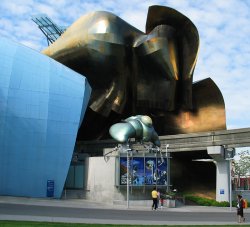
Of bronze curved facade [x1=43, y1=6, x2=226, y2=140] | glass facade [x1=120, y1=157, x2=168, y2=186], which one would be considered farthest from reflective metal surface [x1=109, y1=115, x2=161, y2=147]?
bronze curved facade [x1=43, y1=6, x2=226, y2=140]

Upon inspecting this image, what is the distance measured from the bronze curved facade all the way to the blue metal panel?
27.7 ft

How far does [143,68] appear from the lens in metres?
44.5

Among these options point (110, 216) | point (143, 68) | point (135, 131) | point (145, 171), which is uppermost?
point (143, 68)

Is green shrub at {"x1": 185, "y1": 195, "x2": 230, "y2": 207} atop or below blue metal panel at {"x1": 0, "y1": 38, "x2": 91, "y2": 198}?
below

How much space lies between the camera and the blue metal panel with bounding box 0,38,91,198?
1260 inches

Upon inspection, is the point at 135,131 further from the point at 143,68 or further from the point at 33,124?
the point at 143,68

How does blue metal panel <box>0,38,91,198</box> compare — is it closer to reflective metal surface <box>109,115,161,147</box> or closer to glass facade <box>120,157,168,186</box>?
reflective metal surface <box>109,115,161,147</box>

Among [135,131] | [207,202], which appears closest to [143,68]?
[135,131]

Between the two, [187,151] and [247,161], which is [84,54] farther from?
[247,161]

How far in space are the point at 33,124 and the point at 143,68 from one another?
15.5 meters

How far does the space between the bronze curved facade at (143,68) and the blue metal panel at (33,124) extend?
8450 millimetres

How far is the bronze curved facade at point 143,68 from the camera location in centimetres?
4203

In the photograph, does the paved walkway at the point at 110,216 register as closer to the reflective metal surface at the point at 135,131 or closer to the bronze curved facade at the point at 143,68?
the reflective metal surface at the point at 135,131

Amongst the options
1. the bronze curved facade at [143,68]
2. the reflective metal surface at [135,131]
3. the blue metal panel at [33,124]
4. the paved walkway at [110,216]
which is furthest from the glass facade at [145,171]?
the bronze curved facade at [143,68]
